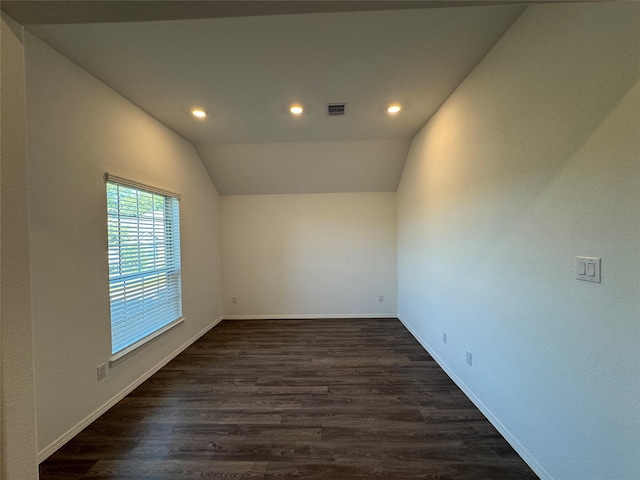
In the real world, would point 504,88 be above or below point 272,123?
below

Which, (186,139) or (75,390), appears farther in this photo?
(186,139)

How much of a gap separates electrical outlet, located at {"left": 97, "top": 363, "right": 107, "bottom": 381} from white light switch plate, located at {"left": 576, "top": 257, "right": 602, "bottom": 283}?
3249 mm

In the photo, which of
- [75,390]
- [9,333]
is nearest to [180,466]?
[75,390]

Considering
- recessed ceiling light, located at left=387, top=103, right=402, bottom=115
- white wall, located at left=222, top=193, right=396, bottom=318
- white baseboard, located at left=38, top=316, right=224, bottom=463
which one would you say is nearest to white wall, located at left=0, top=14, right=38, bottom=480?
white baseboard, located at left=38, top=316, right=224, bottom=463

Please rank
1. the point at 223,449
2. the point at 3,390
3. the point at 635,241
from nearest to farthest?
the point at 3,390 → the point at 635,241 → the point at 223,449

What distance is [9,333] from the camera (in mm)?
901

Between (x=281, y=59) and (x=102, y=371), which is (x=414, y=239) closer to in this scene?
(x=281, y=59)

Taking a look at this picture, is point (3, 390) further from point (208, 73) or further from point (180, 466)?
point (208, 73)

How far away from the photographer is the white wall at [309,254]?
4.40 m

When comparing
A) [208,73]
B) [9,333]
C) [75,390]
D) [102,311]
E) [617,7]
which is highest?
[208,73]

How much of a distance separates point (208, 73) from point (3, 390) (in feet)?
7.20

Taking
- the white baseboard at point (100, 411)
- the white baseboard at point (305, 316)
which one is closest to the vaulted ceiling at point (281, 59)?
the white baseboard at point (100, 411)

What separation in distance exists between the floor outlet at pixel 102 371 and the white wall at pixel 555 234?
3.05m

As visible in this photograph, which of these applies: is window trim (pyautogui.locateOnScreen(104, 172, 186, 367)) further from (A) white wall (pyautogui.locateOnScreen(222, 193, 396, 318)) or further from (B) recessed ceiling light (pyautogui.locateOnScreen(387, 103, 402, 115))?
(B) recessed ceiling light (pyautogui.locateOnScreen(387, 103, 402, 115))
